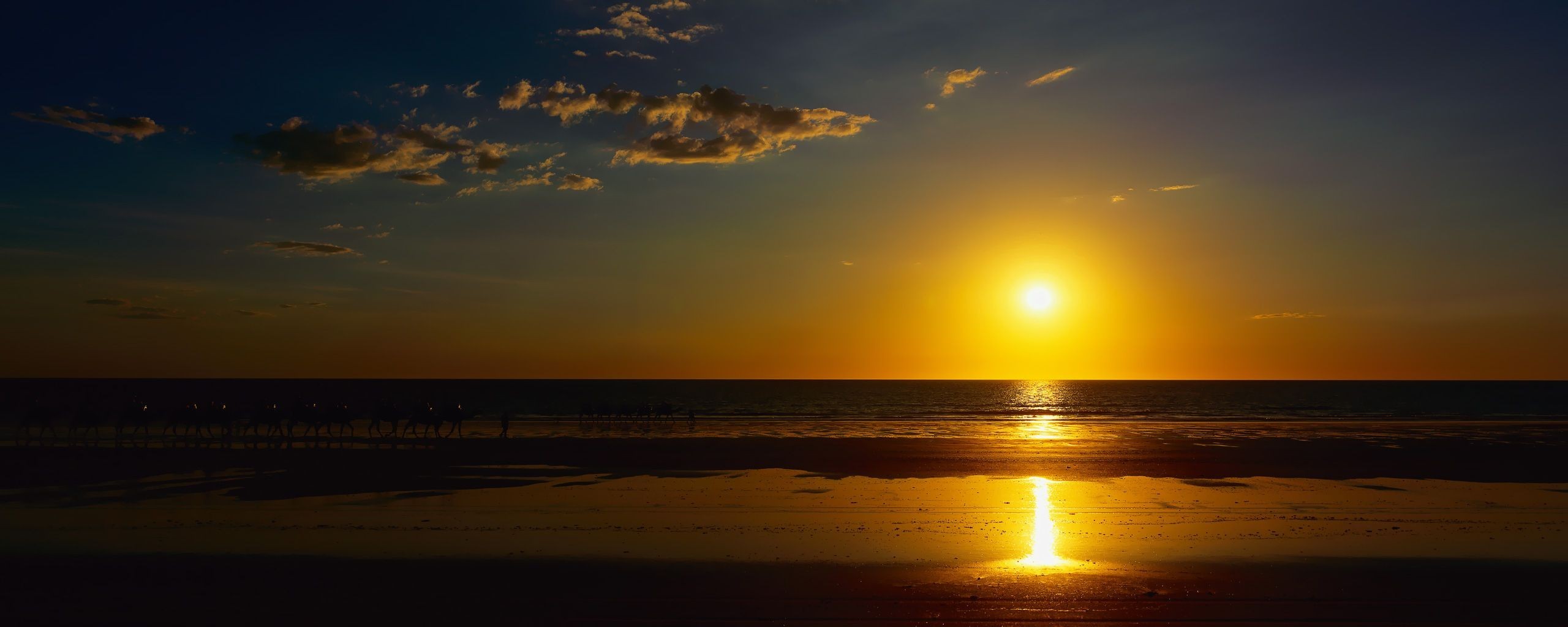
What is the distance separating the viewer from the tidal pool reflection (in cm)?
1319

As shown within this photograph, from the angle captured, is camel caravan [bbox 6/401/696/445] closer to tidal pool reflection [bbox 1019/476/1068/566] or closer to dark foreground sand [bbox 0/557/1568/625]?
dark foreground sand [bbox 0/557/1568/625]

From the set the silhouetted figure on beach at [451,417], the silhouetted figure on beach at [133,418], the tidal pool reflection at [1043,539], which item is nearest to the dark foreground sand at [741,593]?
the tidal pool reflection at [1043,539]

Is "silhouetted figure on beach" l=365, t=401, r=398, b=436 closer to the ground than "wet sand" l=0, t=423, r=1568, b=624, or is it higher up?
higher up

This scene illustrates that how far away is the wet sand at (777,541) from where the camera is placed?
35.4 feet

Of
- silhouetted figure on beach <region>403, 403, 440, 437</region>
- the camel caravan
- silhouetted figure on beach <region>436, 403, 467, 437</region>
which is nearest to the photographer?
the camel caravan

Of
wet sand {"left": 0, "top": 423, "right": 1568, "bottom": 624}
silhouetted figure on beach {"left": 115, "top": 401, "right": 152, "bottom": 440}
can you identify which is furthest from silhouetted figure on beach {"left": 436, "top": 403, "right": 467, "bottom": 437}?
wet sand {"left": 0, "top": 423, "right": 1568, "bottom": 624}

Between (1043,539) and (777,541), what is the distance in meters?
4.45

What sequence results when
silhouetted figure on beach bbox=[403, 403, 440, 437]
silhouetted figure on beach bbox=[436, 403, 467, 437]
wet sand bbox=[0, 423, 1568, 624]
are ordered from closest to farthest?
wet sand bbox=[0, 423, 1568, 624] < silhouetted figure on beach bbox=[403, 403, 440, 437] < silhouetted figure on beach bbox=[436, 403, 467, 437]

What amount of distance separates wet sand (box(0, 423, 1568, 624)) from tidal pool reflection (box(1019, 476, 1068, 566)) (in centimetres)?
7

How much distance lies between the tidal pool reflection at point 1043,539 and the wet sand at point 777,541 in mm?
71

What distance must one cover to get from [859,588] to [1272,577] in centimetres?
572

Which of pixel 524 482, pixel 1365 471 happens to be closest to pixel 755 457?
pixel 524 482

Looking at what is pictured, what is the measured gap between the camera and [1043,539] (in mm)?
14883

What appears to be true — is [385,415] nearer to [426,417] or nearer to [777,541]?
[426,417]
